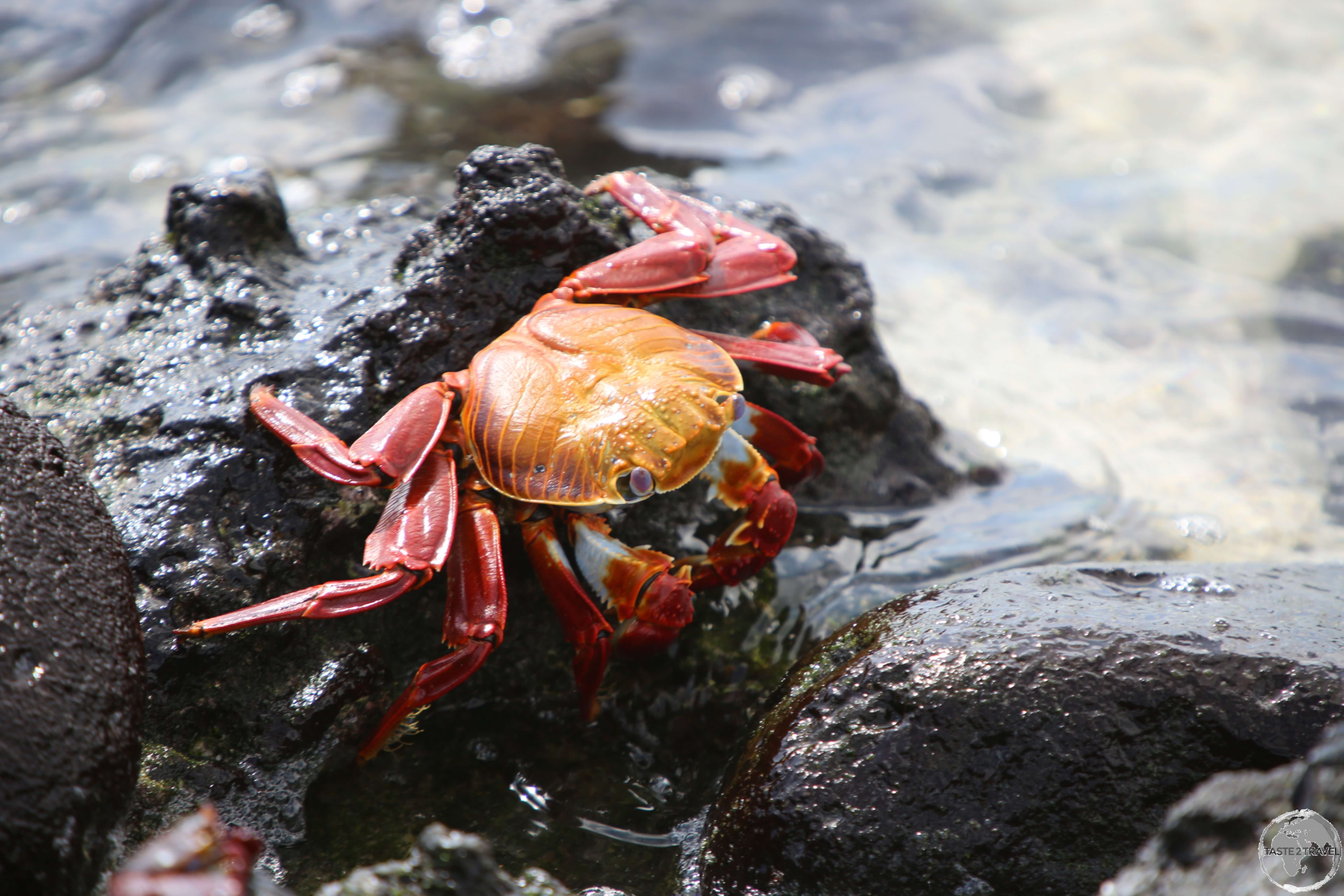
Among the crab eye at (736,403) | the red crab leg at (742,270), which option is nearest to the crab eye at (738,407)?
the crab eye at (736,403)

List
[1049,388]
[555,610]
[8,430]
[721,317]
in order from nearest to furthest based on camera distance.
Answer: [8,430], [555,610], [721,317], [1049,388]

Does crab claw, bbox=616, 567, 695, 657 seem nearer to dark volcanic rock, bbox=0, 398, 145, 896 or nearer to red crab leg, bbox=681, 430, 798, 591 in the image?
red crab leg, bbox=681, 430, 798, 591

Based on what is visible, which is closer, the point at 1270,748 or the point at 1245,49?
the point at 1270,748

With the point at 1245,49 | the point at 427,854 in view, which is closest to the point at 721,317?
the point at 427,854

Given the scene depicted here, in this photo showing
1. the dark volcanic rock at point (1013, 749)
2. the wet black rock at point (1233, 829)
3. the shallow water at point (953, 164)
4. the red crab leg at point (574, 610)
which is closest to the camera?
the wet black rock at point (1233, 829)

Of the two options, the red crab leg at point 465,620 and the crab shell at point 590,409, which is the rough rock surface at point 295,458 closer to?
the red crab leg at point 465,620

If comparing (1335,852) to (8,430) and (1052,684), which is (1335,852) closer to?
(1052,684)
